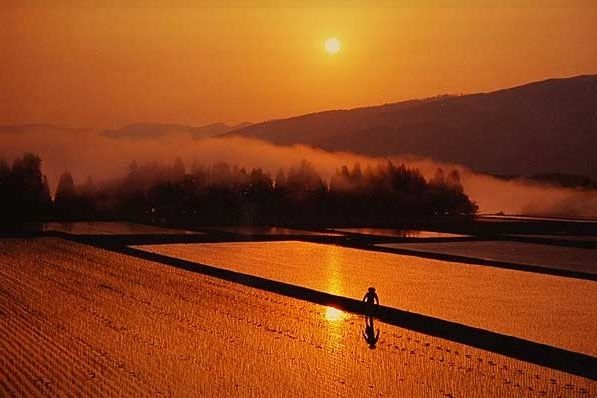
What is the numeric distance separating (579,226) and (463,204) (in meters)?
17.6

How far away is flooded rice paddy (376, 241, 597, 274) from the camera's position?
2906cm

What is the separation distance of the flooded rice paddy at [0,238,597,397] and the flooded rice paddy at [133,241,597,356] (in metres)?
1.47

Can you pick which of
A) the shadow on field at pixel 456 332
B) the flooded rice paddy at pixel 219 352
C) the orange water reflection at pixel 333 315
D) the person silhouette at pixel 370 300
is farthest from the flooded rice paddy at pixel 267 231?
the person silhouette at pixel 370 300

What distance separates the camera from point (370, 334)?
17078mm

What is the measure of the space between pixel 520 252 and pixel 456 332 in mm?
16606

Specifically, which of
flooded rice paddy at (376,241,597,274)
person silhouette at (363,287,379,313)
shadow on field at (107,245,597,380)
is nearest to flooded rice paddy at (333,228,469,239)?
flooded rice paddy at (376,241,597,274)

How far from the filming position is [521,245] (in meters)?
36.4

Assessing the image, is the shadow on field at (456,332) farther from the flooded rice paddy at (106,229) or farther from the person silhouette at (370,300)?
the flooded rice paddy at (106,229)

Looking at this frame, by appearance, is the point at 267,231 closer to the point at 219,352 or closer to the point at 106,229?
the point at 106,229

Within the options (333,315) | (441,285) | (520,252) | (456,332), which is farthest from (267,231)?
(456,332)

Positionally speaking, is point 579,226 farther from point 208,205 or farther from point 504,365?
point 504,365

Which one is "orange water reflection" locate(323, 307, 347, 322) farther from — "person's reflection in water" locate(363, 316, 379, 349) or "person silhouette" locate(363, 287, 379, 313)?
"person's reflection in water" locate(363, 316, 379, 349)

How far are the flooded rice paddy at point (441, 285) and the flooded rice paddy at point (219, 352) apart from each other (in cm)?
147

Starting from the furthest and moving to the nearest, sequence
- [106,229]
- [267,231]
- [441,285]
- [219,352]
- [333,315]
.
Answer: [267,231]
[106,229]
[441,285]
[333,315]
[219,352]
